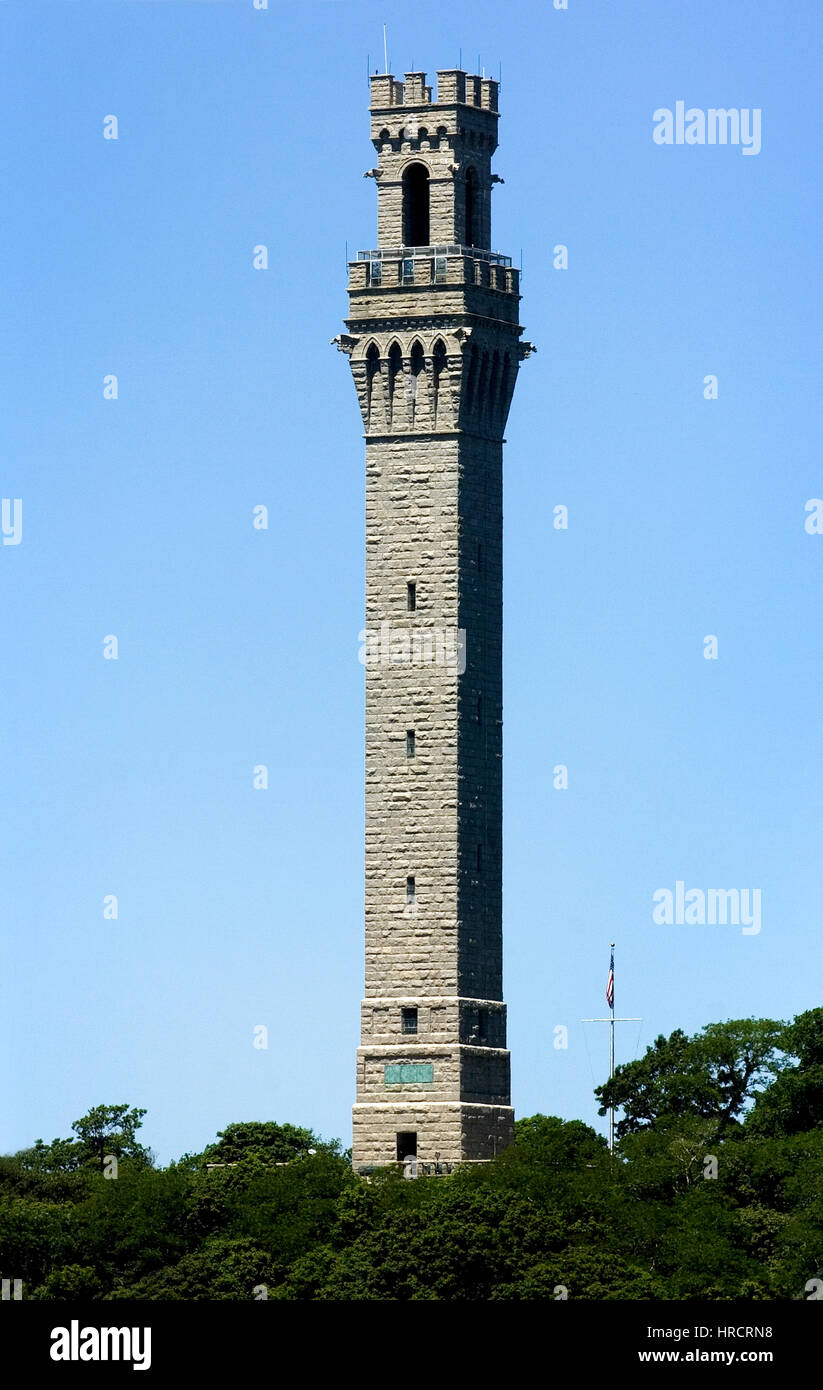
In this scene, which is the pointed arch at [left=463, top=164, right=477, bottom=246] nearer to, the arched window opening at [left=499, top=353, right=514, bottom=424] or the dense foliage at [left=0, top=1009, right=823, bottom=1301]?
the arched window opening at [left=499, top=353, right=514, bottom=424]

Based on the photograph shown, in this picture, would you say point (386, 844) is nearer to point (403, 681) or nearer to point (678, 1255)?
point (403, 681)

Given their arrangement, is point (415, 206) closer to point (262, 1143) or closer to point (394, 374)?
point (394, 374)

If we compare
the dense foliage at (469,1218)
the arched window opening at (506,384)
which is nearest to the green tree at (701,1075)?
the dense foliage at (469,1218)

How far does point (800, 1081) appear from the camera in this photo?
144375 millimetres

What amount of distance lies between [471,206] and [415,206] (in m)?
1.91

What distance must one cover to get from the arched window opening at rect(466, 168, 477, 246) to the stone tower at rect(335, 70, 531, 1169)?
56cm

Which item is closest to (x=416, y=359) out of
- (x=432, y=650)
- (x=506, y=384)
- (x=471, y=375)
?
(x=471, y=375)

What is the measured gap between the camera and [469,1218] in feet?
404

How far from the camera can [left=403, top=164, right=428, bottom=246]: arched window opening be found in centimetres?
14088

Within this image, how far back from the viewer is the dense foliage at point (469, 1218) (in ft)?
398

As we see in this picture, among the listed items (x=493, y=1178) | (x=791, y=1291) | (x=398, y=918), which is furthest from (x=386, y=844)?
(x=791, y=1291)

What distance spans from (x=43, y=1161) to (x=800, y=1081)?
29827mm

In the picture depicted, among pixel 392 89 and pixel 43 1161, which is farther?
pixel 43 1161

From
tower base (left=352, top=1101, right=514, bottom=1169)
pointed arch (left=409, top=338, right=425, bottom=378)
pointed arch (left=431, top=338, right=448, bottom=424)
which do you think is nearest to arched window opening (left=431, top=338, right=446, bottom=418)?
pointed arch (left=431, top=338, right=448, bottom=424)
